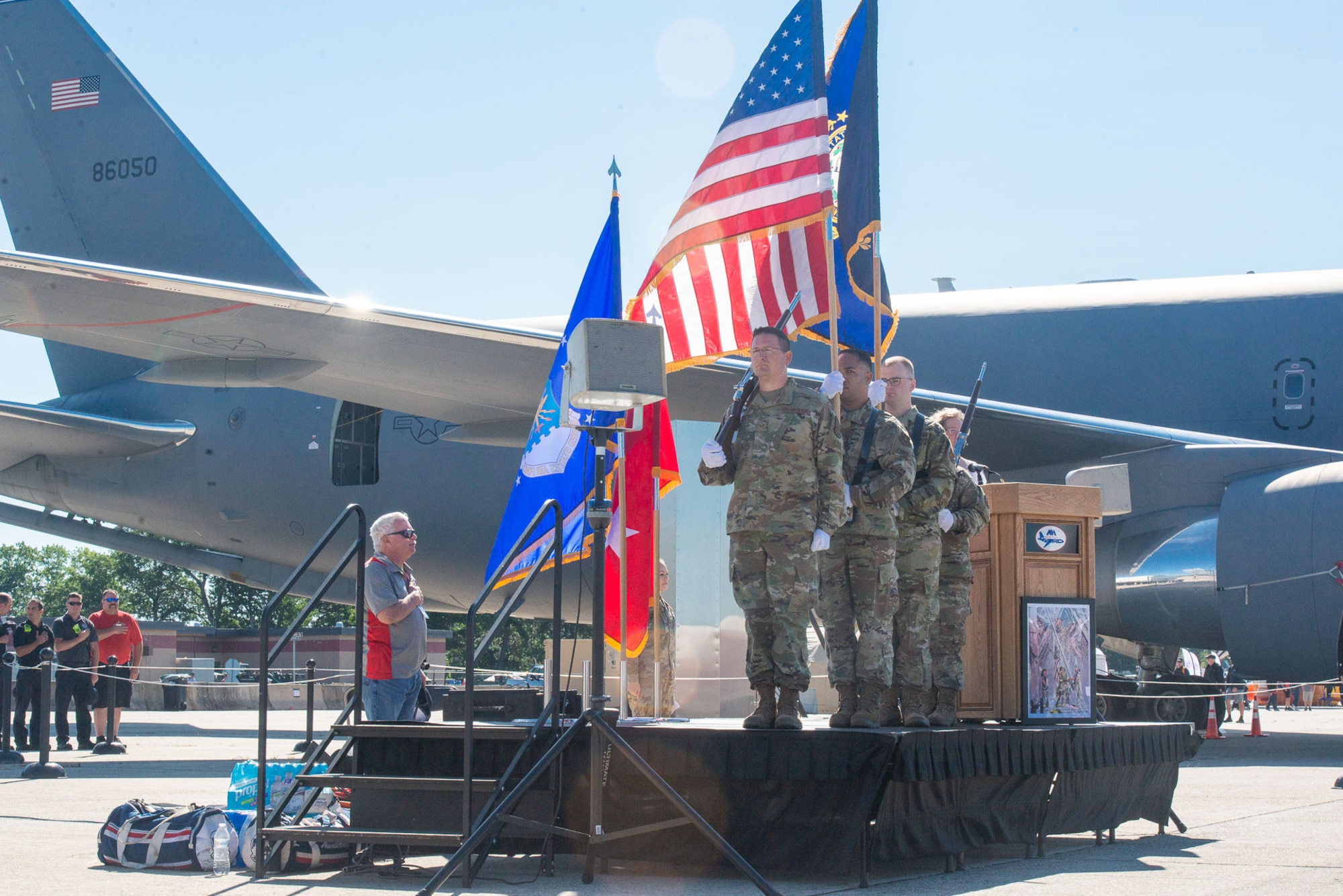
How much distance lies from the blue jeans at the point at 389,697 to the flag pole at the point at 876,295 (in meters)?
2.88

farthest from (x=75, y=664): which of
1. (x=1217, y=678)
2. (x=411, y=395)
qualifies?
(x=1217, y=678)

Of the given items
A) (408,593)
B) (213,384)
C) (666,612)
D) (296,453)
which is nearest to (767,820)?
(408,593)

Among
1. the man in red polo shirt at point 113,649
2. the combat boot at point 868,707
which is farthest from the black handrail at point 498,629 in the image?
the man in red polo shirt at point 113,649

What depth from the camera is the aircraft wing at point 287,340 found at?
11320 mm

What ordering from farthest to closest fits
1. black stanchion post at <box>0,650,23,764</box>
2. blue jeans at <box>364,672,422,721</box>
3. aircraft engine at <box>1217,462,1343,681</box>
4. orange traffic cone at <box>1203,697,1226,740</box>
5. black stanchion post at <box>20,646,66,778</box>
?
1. orange traffic cone at <box>1203,697,1226,740</box>
2. aircraft engine at <box>1217,462,1343,681</box>
3. black stanchion post at <box>0,650,23,764</box>
4. black stanchion post at <box>20,646,66,778</box>
5. blue jeans at <box>364,672,422,721</box>

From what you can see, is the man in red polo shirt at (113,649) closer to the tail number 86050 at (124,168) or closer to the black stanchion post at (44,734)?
the black stanchion post at (44,734)

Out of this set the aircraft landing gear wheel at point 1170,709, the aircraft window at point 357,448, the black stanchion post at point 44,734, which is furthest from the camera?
the aircraft window at point 357,448

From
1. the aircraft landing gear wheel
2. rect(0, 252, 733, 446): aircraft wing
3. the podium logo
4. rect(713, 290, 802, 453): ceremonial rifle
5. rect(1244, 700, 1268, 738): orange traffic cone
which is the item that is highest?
rect(0, 252, 733, 446): aircraft wing

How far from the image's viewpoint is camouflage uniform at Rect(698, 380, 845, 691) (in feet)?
18.0

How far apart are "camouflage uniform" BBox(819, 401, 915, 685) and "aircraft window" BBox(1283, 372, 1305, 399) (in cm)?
854

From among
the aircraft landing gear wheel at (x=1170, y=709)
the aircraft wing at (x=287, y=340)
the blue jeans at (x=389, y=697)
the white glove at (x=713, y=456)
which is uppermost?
the aircraft wing at (x=287, y=340)

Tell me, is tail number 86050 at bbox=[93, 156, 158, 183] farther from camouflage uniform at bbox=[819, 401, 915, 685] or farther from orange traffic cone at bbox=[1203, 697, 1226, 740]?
orange traffic cone at bbox=[1203, 697, 1226, 740]

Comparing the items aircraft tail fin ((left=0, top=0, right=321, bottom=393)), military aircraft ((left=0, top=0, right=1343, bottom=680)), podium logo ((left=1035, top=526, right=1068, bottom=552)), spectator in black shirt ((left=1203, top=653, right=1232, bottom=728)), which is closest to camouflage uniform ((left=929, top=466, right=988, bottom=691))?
podium logo ((left=1035, top=526, right=1068, bottom=552))

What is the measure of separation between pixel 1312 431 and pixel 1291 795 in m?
5.96
